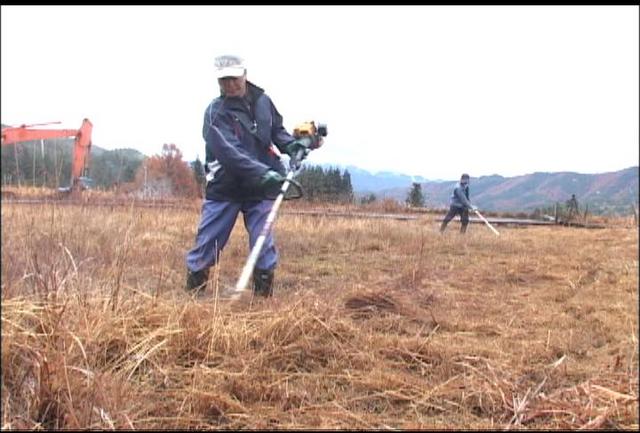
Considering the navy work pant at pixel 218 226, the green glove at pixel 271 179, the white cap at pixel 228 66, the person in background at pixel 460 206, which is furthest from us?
the person in background at pixel 460 206

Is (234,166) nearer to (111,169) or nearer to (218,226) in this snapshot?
(218,226)

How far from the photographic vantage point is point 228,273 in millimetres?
5977

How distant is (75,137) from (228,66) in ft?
5.35

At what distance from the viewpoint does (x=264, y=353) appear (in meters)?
2.85

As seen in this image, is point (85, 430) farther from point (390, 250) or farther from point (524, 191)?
point (390, 250)

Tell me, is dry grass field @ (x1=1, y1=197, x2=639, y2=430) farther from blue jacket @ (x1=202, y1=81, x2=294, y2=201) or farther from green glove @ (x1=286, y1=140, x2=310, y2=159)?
green glove @ (x1=286, y1=140, x2=310, y2=159)

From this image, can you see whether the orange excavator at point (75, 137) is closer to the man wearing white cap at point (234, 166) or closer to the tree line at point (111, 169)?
the tree line at point (111, 169)

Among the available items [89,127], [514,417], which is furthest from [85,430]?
[89,127]

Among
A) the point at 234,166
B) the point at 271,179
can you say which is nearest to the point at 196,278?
the point at 234,166

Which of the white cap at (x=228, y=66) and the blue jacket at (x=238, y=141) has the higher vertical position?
the white cap at (x=228, y=66)

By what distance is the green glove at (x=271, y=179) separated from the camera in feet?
13.0

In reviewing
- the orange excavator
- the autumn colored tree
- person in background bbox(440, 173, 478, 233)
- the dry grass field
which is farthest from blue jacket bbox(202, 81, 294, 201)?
person in background bbox(440, 173, 478, 233)

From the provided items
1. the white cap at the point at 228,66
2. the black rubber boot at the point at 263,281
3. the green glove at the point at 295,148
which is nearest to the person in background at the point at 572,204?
the green glove at the point at 295,148

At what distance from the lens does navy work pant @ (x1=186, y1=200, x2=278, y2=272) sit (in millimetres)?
4453
